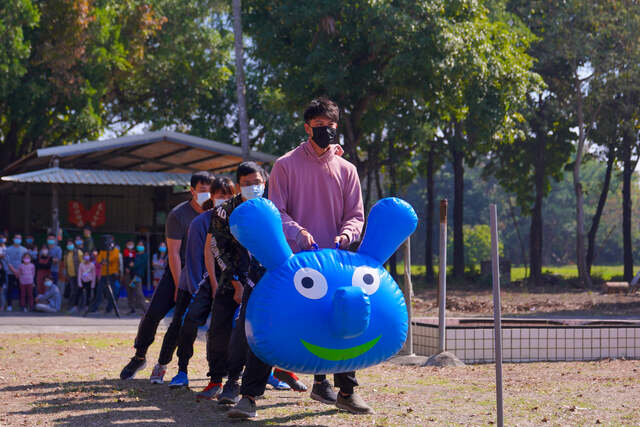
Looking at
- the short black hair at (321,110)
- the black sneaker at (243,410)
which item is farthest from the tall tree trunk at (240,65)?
the black sneaker at (243,410)

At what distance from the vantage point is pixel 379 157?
3431cm

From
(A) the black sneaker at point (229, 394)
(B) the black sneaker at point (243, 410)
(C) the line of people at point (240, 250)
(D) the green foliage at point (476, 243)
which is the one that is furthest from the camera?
(D) the green foliage at point (476, 243)

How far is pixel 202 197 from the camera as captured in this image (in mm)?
7297

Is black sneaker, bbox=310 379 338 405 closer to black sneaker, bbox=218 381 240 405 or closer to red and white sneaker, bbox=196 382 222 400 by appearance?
black sneaker, bbox=218 381 240 405

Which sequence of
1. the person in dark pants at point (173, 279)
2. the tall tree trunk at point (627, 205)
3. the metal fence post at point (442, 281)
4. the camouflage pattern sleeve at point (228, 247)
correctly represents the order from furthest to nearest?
the tall tree trunk at point (627, 205)
the metal fence post at point (442, 281)
the person in dark pants at point (173, 279)
the camouflage pattern sleeve at point (228, 247)

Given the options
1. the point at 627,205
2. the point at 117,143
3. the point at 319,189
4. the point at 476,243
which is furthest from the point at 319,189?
the point at 476,243

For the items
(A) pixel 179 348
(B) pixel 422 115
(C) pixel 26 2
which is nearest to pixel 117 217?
(C) pixel 26 2

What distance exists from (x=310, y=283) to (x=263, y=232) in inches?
16.3

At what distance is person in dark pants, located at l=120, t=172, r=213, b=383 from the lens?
727 centimetres

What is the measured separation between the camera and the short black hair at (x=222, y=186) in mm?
6895

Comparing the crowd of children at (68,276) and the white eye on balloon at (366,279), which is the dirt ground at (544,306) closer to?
the crowd of children at (68,276)

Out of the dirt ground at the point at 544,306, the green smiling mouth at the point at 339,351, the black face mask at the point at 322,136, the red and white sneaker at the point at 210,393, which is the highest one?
the black face mask at the point at 322,136

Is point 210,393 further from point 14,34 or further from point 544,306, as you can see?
point 14,34

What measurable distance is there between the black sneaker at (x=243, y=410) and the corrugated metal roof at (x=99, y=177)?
50.2ft
